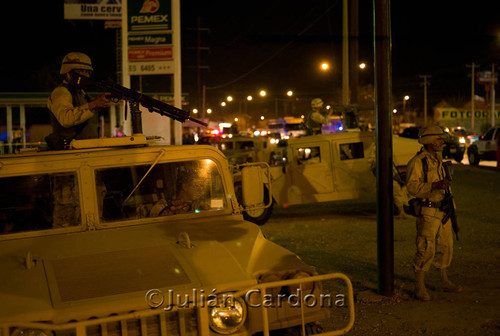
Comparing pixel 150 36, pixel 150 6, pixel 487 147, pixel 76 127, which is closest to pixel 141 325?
pixel 76 127

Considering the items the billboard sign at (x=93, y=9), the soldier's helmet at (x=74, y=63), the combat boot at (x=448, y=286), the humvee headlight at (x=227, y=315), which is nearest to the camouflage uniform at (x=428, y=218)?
the combat boot at (x=448, y=286)

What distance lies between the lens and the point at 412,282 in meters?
6.79

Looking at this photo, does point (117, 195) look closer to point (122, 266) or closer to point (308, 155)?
point (122, 266)

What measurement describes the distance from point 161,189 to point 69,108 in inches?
41.8

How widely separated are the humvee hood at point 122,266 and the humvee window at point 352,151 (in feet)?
25.3

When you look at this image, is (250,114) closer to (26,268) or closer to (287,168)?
(287,168)

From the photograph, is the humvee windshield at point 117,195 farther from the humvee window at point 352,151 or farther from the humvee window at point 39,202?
the humvee window at point 352,151

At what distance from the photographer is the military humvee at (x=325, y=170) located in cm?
1164

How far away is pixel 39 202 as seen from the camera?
14.1 ft

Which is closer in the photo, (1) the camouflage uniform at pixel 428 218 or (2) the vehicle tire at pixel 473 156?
(1) the camouflage uniform at pixel 428 218

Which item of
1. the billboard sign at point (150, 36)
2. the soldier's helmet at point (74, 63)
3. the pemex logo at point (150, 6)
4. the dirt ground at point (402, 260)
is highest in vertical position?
the pemex logo at point (150, 6)

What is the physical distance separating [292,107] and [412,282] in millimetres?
82833

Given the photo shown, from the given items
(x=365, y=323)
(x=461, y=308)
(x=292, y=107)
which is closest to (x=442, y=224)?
(x=461, y=308)

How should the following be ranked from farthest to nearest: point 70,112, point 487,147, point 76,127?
point 487,147 < point 76,127 < point 70,112
